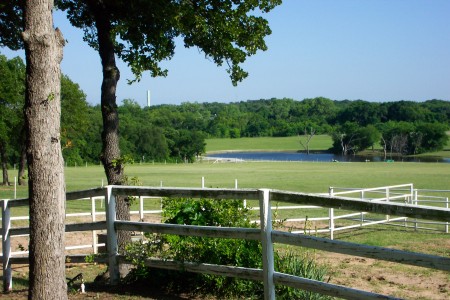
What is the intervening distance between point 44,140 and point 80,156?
11438cm

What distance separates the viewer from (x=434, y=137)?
172 metres

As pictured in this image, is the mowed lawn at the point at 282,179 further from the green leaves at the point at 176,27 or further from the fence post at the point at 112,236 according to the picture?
the fence post at the point at 112,236

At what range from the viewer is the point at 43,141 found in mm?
5707

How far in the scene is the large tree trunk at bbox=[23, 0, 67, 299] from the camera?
18.6 ft

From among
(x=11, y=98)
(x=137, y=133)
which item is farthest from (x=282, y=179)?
(x=137, y=133)

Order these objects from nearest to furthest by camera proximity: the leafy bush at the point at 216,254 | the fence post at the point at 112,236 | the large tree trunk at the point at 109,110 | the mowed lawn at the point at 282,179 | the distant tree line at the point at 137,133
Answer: the leafy bush at the point at 216,254
the fence post at the point at 112,236
the large tree trunk at the point at 109,110
the distant tree line at the point at 137,133
the mowed lawn at the point at 282,179

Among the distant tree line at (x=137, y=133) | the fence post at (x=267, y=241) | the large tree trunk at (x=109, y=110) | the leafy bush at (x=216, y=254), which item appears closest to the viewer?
the fence post at (x=267, y=241)

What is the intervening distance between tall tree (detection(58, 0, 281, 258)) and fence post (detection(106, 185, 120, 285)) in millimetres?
859

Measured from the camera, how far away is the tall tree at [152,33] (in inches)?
385

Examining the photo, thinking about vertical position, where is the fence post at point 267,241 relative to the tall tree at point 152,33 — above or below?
below

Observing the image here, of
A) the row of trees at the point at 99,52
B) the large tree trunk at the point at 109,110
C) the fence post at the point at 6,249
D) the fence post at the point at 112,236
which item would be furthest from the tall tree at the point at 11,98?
the fence post at the point at 112,236

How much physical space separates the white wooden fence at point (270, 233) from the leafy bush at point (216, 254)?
220mm

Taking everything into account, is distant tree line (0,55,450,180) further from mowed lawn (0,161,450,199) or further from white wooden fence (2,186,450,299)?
white wooden fence (2,186,450,299)

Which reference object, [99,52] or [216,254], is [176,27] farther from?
[216,254]
